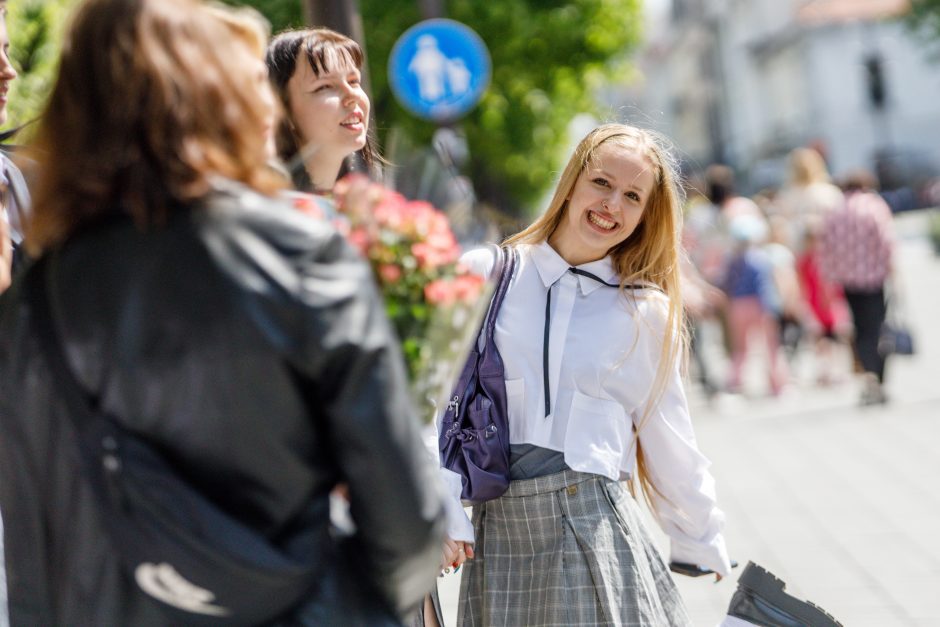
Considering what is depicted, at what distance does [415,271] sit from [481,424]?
49.3 inches

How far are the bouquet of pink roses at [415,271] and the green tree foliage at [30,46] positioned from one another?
3923 millimetres

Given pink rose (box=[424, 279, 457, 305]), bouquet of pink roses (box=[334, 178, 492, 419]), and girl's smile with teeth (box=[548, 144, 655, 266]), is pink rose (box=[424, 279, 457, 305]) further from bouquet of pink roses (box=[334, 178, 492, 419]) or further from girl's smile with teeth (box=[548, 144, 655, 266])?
girl's smile with teeth (box=[548, 144, 655, 266])

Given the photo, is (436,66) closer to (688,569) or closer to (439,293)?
(688,569)

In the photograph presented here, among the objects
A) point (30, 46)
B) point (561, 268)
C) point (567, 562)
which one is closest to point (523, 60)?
point (30, 46)

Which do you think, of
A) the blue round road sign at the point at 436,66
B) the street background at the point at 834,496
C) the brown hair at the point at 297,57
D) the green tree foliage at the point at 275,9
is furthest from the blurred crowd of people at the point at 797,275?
the brown hair at the point at 297,57

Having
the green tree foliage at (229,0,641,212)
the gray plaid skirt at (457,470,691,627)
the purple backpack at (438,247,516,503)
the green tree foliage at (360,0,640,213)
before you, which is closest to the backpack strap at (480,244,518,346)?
the purple backpack at (438,247,516,503)

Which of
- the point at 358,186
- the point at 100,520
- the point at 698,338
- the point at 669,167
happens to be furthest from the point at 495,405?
the point at 698,338

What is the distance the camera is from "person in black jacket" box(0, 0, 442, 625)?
67.7 inches

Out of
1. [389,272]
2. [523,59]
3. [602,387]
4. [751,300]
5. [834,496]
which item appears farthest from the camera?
[523,59]

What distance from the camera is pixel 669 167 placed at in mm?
3428

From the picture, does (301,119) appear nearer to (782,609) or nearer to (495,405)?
(495,405)

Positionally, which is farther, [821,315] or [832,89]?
[832,89]

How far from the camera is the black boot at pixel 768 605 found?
10.3 ft

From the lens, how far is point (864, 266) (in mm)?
10359
